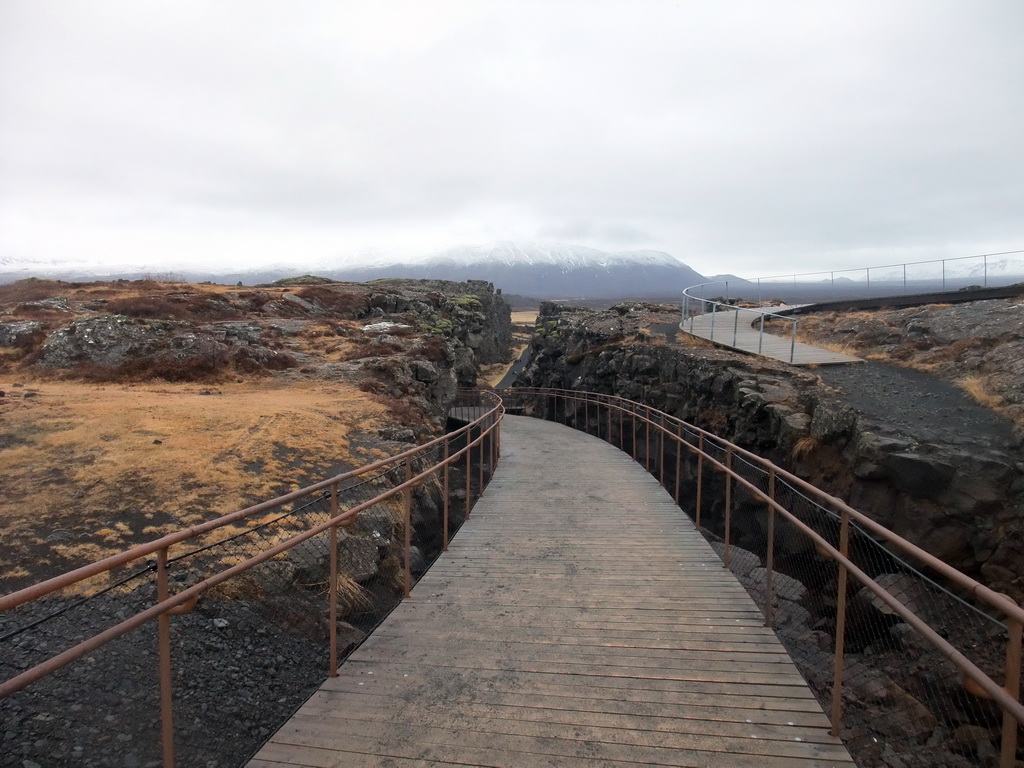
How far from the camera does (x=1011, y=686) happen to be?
2.26 m

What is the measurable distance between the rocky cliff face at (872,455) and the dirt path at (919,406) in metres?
0.08

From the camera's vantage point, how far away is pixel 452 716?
353 centimetres

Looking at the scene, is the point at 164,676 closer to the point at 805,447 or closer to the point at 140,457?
the point at 140,457

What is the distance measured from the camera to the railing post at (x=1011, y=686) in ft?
6.86

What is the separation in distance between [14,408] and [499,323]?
5364 cm

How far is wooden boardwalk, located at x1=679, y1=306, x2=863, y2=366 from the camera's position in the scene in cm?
1447

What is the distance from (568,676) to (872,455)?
8203 millimetres

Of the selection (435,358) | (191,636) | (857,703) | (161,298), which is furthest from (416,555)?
(161,298)

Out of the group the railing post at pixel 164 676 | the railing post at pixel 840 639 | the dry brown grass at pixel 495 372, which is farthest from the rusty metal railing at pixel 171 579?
the dry brown grass at pixel 495 372

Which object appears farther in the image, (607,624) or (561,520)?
(561,520)

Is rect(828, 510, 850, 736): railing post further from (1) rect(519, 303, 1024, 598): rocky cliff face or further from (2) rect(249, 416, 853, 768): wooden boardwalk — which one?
(1) rect(519, 303, 1024, 598): rocky cliff face

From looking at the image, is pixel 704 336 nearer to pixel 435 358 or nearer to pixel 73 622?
pixel 435 358

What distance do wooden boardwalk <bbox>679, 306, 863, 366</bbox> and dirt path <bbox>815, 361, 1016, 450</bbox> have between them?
2.66 ft

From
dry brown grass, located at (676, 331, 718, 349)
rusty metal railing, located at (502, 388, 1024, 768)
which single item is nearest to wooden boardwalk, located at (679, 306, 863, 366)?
dry brown grass, located at (676, 331, 718, 349)
